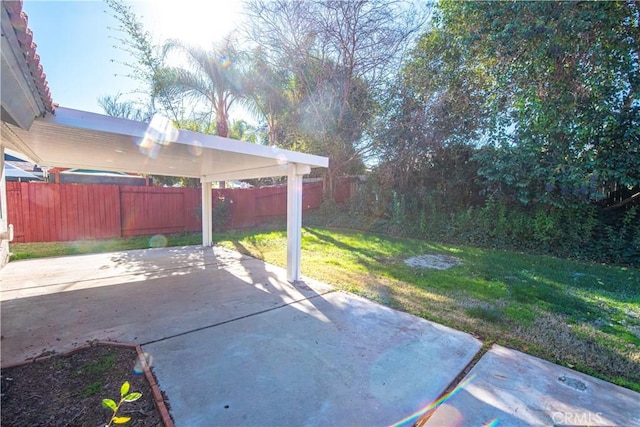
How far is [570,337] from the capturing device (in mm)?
2967

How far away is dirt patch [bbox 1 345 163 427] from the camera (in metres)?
1.84

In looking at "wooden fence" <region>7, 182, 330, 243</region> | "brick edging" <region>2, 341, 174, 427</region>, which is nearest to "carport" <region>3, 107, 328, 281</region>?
"wooden fence" <region>7, 182, 330, 243</region>

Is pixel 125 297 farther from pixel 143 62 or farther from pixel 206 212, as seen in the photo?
pixel 143 62

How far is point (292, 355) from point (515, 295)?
351 cm

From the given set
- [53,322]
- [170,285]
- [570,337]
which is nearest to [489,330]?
[570,337]

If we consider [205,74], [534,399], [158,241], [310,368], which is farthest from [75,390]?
[205,74]

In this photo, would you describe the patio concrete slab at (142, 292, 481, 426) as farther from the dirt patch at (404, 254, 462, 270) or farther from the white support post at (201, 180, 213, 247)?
the white support post at (201, 180, 213, 247)

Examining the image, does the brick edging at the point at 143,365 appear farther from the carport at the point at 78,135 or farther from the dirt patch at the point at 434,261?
the dirt patch at the point at 434,261

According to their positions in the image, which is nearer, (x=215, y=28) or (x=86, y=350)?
(x=86, y=350)

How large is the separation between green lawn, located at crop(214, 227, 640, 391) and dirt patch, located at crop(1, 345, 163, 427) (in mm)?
2892

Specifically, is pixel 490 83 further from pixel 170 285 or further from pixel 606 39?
pixel 170 285

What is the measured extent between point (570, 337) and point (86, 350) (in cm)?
474

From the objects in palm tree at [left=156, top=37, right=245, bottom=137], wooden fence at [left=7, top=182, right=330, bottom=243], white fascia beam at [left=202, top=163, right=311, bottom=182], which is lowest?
wooden fence at [left=7, top=182, right=330, bottom=243]

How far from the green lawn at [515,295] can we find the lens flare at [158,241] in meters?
2.07
